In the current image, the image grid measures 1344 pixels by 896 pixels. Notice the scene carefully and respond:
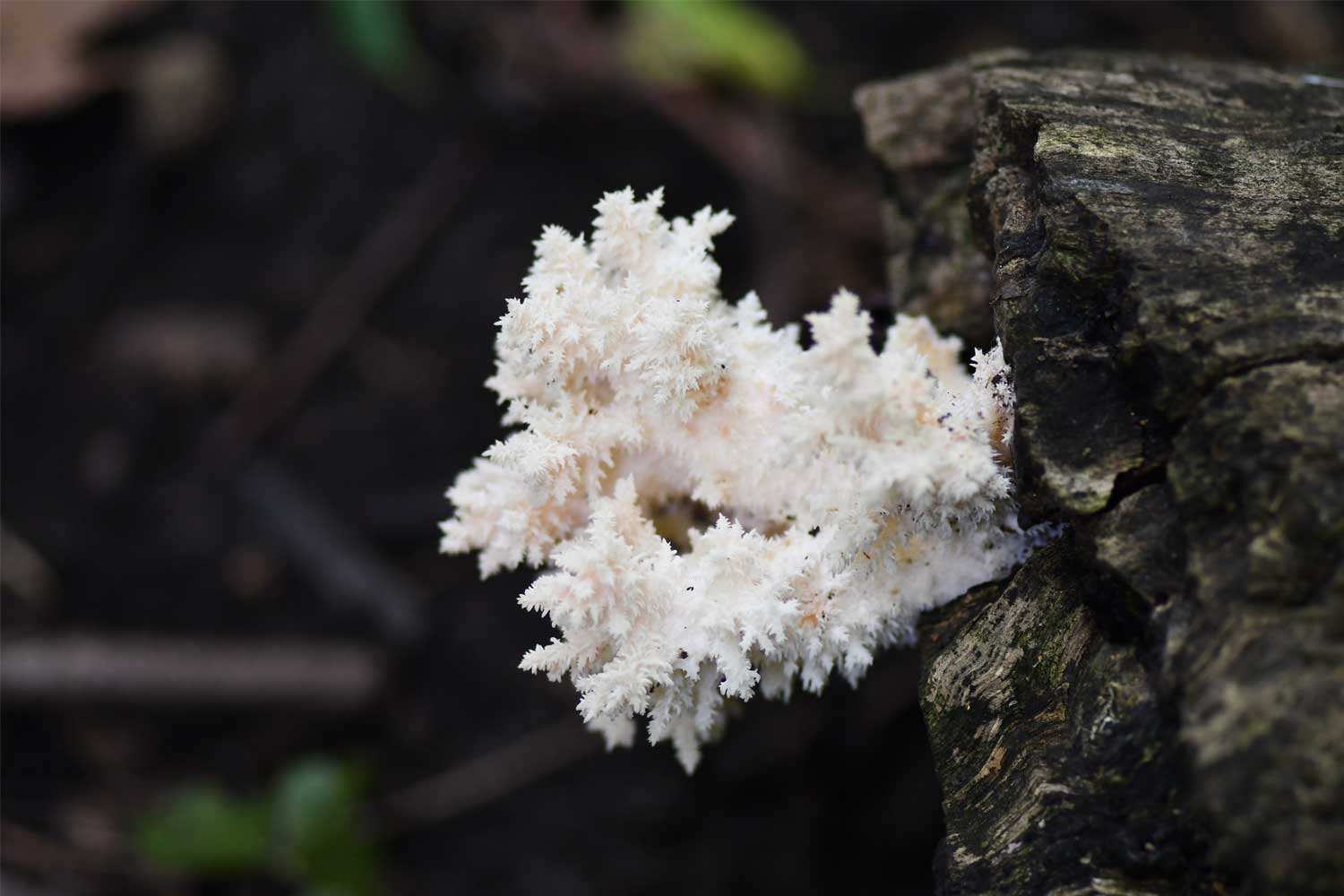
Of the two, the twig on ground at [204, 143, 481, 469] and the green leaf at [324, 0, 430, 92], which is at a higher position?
the green leaf at [324, 0, 430, 92]

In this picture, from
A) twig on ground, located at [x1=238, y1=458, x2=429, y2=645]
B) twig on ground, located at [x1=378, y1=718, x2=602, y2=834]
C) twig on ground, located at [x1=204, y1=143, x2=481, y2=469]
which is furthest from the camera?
twig on ground, located at [x1=204, y1=143, x2=481, y2=469]

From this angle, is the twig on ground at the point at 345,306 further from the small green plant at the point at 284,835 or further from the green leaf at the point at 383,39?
the small green plant at the point at 284,835

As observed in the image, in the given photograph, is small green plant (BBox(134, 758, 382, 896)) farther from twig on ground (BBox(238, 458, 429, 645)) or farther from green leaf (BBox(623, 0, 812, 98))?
green leaf (BBox(623, 0, 812, 98))

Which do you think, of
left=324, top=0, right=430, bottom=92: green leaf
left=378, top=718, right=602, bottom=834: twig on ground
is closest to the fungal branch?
left=378, top=718, right=602, bottom=834: twig on ground

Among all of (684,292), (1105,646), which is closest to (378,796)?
(684,292)

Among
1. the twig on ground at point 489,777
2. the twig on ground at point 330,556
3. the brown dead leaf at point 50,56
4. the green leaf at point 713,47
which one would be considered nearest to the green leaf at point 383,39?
the green leaf at point 713,47

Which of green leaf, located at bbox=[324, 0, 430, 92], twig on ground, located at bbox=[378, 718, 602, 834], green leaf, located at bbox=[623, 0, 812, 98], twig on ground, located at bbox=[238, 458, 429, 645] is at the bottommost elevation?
twig on ground, located at bbox=[378, 718, 602, 834]

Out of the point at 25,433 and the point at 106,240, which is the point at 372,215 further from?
the point at 25,433
